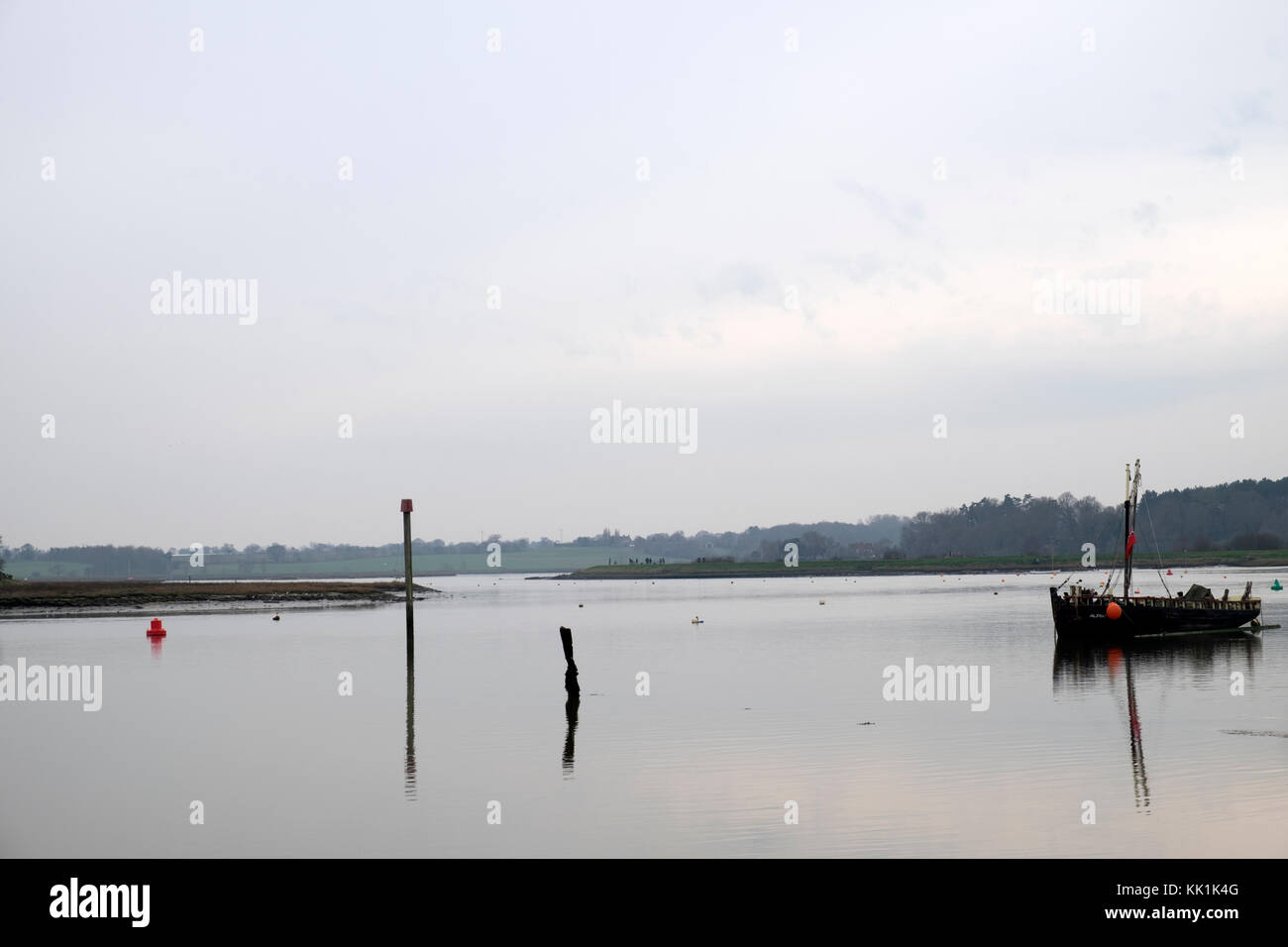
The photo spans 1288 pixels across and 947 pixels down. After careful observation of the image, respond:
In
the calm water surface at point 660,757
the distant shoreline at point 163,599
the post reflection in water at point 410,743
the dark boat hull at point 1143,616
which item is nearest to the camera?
the calm water surface at point 660,757

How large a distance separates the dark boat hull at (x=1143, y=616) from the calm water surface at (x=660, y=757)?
2.16 m

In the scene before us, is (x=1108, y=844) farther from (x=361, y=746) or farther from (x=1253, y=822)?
(x=361, y=746)

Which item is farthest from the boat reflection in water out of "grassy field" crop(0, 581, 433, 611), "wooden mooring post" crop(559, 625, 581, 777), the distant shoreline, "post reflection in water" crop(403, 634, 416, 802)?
"grassy field" crop(0, 581, 433, 611)

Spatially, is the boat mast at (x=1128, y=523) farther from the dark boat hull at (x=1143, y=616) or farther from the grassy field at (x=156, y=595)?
the grassy field at (x=156, y=595)

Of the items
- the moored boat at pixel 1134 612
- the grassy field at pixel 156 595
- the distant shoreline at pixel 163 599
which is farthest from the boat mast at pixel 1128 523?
the grassy field at pixel 156 595

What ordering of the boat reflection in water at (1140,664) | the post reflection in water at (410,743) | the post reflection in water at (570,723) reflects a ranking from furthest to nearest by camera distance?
the boat reflection in water at (1140,664)
the post reflection in water at (570,723)
the post reflection in water at (410,743)

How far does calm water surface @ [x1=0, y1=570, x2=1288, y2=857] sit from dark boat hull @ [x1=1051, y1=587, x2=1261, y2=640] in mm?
2161

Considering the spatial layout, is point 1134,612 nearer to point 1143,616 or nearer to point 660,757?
point 1143,616

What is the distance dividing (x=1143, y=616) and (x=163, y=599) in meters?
75.6

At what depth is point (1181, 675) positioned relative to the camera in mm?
40031

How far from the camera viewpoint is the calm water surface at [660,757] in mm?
18500

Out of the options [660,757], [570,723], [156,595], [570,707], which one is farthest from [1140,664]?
[156,595]
